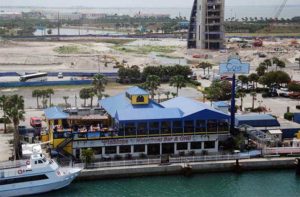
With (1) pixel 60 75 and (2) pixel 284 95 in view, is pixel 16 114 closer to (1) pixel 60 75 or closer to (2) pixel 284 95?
(2) pixel 284 95

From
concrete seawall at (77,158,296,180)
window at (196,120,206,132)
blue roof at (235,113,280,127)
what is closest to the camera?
concrete seawall at (77,158,296,180)

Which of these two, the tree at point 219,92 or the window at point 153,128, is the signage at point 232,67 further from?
the tree at point 219,92

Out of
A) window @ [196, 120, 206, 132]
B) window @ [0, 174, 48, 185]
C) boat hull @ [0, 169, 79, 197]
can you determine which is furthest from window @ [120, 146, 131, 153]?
window @ [0, 174, 48, 185]

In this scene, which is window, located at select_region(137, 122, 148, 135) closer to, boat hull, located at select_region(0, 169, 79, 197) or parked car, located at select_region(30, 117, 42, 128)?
boat hull, located at select_region(0, 169, 79, 197)

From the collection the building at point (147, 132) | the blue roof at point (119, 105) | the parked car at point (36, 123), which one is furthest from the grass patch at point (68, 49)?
the building at point (147, 132)

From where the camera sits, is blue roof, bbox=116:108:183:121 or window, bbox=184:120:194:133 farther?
window, bbox=184:120:194:133

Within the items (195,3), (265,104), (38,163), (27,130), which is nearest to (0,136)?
(27,130)

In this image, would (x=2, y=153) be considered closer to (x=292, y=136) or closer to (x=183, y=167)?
(x=183, y=167)
